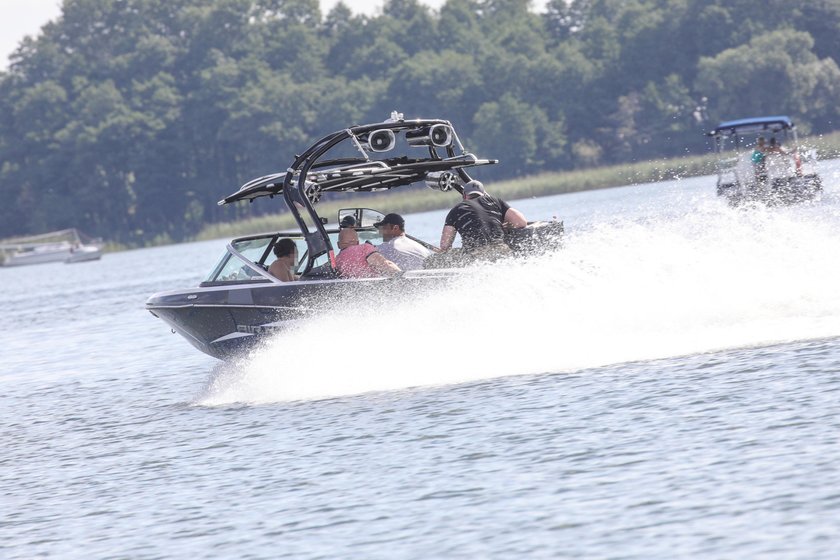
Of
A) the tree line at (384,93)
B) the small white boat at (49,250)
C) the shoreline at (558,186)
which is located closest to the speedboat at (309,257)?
the shoreline at (558,186)

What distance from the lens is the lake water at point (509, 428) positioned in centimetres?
902

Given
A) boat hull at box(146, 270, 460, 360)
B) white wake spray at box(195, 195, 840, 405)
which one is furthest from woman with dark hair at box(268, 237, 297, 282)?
white wake spray at box(195, 195, 840, 405)

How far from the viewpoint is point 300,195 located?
14828mm

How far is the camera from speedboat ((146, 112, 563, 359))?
48.5 feet

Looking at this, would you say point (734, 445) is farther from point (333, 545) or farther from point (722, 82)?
point (722, 82)

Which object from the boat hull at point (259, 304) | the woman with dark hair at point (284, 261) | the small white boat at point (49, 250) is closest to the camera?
the boat hull at point (259, 304)

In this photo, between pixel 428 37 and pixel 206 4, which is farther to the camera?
pixel 206 4

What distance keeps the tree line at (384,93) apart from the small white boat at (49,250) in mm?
7263

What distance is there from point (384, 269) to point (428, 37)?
12942 cm

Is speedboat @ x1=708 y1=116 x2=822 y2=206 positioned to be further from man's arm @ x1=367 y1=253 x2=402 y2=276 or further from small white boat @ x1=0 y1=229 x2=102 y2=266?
small white boat @ x1=0 y1=229 x2=102 y2=266

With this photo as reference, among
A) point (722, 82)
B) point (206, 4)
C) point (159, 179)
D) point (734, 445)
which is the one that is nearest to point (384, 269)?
point (734, 445)

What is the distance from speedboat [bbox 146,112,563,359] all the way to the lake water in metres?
0.25

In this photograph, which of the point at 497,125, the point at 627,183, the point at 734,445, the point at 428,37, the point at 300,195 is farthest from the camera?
the point at 428,37

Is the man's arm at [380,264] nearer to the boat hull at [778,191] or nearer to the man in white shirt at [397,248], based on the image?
the man in white shirt at [397,248]
